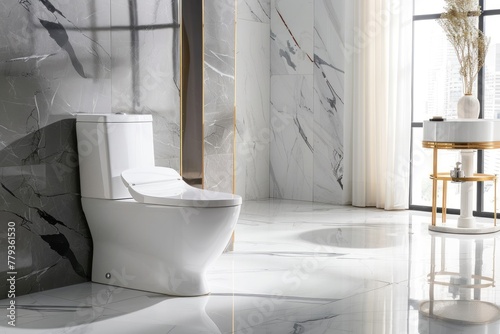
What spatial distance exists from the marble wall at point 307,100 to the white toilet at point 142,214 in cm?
278

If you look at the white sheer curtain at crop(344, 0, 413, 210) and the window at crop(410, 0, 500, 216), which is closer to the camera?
the window at crop(410, 0, 500, 216)

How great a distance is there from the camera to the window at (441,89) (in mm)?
5375

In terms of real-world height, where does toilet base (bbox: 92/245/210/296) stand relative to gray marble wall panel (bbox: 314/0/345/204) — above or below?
below

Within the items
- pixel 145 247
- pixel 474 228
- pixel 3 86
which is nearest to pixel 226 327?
pixel 145 247

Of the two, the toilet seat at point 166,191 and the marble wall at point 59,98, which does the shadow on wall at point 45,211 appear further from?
the toilet seat at point 166,191

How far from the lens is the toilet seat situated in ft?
9.89

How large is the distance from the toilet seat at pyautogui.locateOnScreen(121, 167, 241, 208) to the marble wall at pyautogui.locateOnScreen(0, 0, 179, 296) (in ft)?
0.79

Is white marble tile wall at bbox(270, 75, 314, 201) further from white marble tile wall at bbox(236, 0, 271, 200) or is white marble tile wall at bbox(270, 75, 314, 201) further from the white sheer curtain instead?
the white sheer curtain

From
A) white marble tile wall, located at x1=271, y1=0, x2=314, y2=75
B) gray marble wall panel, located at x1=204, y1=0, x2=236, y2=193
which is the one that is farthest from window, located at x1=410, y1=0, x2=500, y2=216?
gray marble wall panel, located at x1=204, y1=0, x2=236, y2=193

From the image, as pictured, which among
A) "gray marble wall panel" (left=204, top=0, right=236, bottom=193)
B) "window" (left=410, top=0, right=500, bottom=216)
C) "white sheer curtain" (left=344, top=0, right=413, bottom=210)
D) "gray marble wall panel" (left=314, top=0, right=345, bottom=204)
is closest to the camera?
"gray marble wall panel" (left=204, top=0, right=236, bottom=193)

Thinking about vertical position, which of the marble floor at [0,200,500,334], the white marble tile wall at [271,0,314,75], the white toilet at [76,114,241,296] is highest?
the white marble tile wall at [271,0,314,75]

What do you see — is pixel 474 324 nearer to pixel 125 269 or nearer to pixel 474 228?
pixel 125 269

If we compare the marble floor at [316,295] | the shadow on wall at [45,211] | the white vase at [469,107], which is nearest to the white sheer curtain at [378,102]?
the white vase at [469,107]

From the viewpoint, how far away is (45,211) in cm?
319
